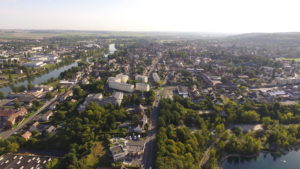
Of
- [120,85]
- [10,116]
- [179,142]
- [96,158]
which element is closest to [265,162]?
[179,142]

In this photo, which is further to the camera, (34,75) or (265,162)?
(34,75)

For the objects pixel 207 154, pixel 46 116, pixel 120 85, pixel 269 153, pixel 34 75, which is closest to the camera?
pixel 207 154

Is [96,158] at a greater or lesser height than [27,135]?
lesser

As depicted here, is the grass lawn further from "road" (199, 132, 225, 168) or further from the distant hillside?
the distant hillside

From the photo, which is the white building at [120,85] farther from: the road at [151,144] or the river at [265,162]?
the river at [265,162]

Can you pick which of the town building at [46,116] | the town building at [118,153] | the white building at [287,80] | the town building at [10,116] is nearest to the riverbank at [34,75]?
the town building at [10,116]

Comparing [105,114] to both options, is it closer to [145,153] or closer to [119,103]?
Answer: [119,103]

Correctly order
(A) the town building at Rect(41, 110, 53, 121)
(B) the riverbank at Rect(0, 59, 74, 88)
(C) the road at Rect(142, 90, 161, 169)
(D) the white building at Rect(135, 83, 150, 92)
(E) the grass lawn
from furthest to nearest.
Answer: (B) the riverbank at Rect(0, 59, 74, 88) < (D) the white building at Rect(135, 83, 150, 92) < (A) the town building at Rect(41, 110, 53, 121) < (C) the road at Rect(142, 90, 161, 169) < (E) the grass lawn

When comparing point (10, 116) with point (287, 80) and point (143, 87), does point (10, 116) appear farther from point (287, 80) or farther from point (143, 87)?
point (287, 80)

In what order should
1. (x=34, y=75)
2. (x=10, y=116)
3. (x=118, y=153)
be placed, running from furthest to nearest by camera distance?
(x=34, y=75)
(x=10, y=116)
(x=118, y=153)

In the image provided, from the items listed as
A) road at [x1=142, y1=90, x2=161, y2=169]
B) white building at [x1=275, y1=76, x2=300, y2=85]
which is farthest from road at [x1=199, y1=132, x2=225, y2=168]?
white building at [x1=275, y1=76, x2=300, y2=85]
